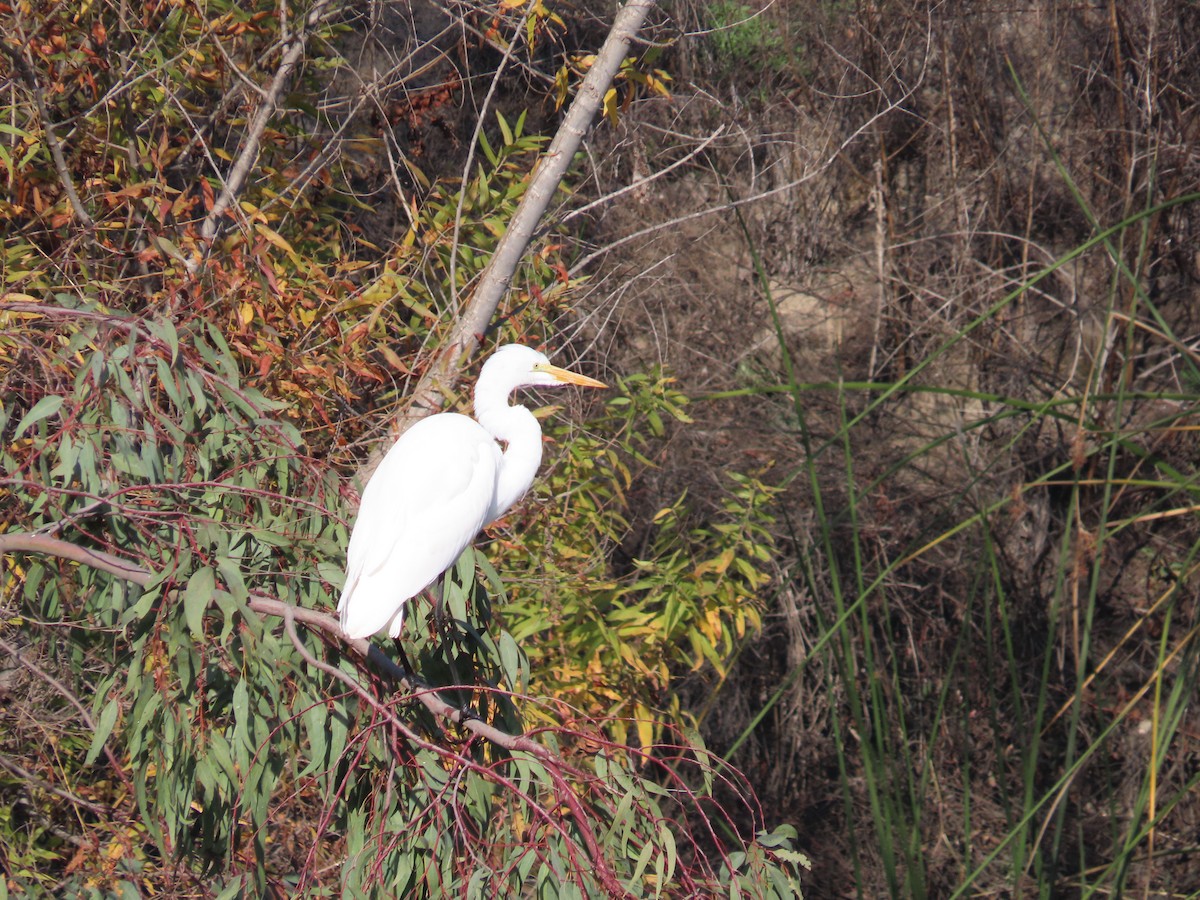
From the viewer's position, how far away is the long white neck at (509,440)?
79.9 inches

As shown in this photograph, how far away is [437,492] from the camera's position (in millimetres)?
1861

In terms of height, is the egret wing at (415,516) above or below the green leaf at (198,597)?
below

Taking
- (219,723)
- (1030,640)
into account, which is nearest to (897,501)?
(1030,640)

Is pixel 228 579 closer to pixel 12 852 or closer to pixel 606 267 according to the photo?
pixel 12 852

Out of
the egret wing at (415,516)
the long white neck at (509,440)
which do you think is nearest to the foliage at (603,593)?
the long white neck at (509,440)

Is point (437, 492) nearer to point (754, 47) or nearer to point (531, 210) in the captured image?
point (531, 210)

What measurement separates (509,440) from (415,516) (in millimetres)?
323

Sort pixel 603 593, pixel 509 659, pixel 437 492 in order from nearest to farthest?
pixel 509 659, pixel 437 492, pixel 603 593

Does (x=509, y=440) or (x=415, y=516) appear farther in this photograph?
(x=509, y=440)

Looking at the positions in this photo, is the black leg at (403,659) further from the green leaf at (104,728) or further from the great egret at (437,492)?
the green leaf at (104,728)

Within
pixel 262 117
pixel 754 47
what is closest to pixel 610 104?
pixel 262 117

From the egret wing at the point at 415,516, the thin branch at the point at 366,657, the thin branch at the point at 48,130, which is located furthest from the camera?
the thin branch at the point at 48,130

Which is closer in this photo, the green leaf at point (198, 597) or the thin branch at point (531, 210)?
the green leaf at point (198, 597)

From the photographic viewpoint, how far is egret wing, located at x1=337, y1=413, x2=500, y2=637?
1646 mm
